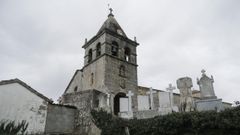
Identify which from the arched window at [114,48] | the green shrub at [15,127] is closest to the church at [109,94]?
the arched window at [114,48]

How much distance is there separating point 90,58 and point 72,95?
7.83m

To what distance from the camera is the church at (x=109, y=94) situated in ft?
38.3

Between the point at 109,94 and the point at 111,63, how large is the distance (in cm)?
412

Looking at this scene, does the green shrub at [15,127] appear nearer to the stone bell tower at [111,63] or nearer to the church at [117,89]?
the church at [117,89]

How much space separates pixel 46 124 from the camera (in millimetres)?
11375

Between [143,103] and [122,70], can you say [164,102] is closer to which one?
[143,103]


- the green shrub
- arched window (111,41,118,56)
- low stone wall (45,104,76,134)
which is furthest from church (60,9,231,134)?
the green shrub

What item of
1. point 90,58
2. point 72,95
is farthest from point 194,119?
point 90,58

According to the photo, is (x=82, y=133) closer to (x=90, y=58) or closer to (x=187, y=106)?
(x=187, y=106)

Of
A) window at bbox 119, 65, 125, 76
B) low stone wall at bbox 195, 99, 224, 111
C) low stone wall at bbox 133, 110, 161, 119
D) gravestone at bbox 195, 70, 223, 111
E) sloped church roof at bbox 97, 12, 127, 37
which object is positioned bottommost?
low stone wall at bbox 133, 110, 161, 119

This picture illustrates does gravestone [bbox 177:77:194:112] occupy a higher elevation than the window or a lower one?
lower

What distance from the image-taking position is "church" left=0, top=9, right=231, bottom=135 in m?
11.7

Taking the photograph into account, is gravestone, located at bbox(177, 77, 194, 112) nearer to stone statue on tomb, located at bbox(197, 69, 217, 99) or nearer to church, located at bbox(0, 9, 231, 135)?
church, located at bbox(0, 9, 231, 135)

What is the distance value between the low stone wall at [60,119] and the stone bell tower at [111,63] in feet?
17.0
